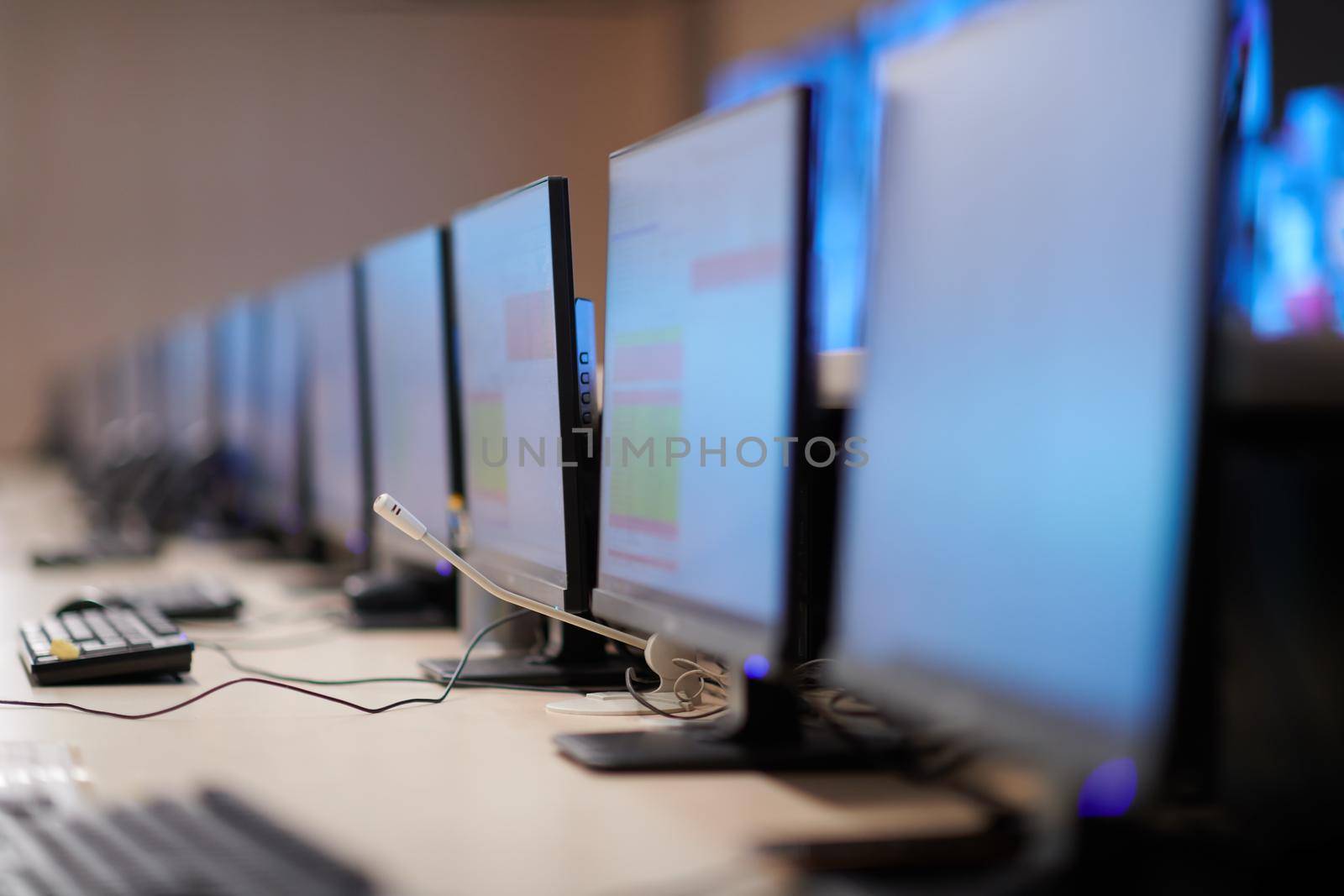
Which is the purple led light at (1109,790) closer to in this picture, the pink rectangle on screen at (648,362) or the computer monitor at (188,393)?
the pink rectangle on screen at (648,362)

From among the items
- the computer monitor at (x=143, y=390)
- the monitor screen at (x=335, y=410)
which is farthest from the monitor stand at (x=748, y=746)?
the computer monitor at (x=143, y=390)

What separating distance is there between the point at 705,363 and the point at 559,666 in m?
0.54

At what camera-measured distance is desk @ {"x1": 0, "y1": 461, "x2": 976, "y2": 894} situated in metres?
0.86

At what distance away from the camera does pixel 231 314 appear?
360 cm

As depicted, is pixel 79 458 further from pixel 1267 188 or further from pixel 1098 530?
pixel 1098 530

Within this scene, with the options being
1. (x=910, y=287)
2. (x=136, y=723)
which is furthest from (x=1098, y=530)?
(x=136, y=723)

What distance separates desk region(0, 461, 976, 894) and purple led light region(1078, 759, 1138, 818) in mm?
187

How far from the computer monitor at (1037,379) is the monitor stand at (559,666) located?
61 cm

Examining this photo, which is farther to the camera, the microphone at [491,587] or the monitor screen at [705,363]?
the microphone at [491,587]

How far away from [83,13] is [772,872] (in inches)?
280

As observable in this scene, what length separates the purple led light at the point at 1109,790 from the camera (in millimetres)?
704

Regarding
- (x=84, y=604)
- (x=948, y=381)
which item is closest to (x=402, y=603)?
(x=84, y=604)

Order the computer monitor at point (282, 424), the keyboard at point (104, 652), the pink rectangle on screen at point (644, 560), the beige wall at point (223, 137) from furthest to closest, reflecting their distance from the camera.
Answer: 1. the beige wall at point (223, 137)
2. the computer monitor at point (282, 424)
3. the keyboard at point (104, 652)
4. the pink rectangle on screen at point (644, 560)

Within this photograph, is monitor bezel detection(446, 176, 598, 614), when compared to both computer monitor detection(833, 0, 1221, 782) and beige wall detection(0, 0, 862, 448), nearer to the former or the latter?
computer monitor detection(833, 0, 1221, 782)
